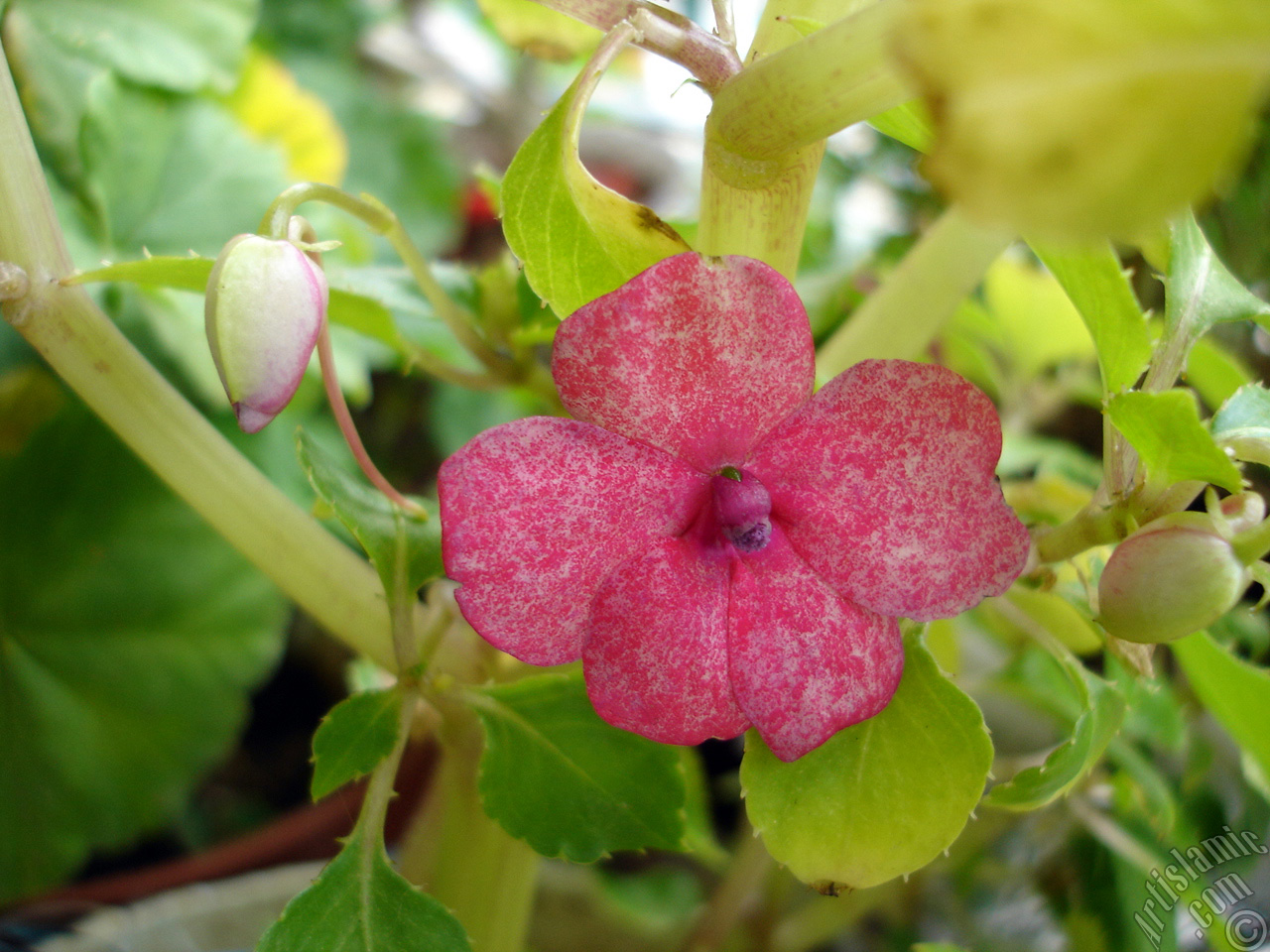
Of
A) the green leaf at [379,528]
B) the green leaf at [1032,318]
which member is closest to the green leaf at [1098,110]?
the green leaf at [379,528]

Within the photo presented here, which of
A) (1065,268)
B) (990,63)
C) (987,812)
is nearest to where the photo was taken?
(990,63)

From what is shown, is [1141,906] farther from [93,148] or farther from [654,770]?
[93,148]

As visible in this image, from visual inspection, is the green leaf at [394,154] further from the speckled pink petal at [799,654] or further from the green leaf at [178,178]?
the speckled pink petal at [799,654]

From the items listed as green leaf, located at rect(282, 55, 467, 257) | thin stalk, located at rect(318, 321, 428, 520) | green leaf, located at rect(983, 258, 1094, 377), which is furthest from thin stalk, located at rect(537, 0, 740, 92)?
green leaf, located at rect(282, 55, 467, 257)

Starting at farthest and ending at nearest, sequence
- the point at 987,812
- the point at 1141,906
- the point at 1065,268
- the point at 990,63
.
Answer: the point at 987,812 → the point at 1141,906 → the point at 1065,268 → the point at 990,63

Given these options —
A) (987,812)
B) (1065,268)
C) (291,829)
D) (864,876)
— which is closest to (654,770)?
(864,876)

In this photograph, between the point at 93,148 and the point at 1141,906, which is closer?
the point at 1141,906

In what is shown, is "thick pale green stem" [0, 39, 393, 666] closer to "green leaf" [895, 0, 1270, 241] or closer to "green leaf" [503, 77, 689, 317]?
"green leaf" [503, 77, 689, 317]
